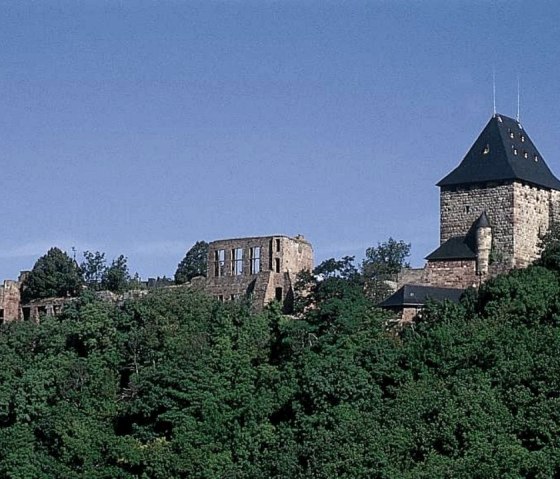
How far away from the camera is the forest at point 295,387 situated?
47.7 meters

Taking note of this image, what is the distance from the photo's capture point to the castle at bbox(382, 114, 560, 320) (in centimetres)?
5809

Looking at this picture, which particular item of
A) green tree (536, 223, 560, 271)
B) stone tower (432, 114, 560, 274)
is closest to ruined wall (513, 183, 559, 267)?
stone tower (432, 114, 560, 274)

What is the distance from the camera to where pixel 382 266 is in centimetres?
6744

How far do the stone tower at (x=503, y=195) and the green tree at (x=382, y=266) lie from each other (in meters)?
2.68

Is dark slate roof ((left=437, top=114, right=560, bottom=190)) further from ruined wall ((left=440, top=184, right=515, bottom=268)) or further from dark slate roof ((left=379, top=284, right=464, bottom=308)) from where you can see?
dark slate roof ((left=379, top=284, right=464, bottom=308))

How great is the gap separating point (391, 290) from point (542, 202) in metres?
6.37

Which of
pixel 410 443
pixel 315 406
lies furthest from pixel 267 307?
pixel 410 443

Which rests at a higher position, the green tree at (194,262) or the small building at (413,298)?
the green tree at (194,262)

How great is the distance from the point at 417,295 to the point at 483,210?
4.60 metres

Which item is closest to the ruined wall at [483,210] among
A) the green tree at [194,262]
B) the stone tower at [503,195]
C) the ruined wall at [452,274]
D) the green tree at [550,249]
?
the stone tower at [503,195]

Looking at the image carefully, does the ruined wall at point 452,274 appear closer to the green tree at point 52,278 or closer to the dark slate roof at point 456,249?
the dark slate roof at point 456,249

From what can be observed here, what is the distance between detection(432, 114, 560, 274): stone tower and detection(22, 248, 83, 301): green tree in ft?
49.6

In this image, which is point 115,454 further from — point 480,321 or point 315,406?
point 480,321

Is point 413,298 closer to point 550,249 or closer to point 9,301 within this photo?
point 550,249
